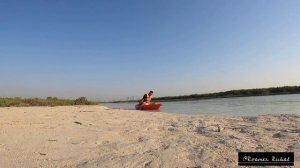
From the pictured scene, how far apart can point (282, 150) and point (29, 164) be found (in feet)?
12.0

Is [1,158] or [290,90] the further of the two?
[290,90]

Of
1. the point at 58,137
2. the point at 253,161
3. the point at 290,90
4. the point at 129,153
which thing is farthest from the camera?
the point at 290,90

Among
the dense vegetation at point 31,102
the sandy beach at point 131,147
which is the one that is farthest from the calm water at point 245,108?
the sandy beach at point 131,147

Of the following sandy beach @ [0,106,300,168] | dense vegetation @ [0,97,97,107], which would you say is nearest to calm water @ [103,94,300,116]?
dense vegetation @ [0,97,97,107]

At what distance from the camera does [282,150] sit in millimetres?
4652

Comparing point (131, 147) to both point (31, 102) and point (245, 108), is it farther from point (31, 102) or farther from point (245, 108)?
point (31, 102)

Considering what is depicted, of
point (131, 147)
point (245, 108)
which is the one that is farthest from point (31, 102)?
point (131, 147)

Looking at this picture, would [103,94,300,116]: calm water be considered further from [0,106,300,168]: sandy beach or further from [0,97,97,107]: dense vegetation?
[0,106,300,168]: sandy beach

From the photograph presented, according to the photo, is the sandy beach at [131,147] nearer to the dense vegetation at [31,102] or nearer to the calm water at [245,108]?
the calm water at [245,108]

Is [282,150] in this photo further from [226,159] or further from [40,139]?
[40,139]

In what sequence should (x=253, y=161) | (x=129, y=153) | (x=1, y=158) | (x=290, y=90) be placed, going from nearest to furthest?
(x=253, y=161) < (x=1, y=158) < (x=129, y=153) < (x=290, y=90)

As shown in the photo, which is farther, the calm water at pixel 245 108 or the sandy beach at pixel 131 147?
the calm water at pixel 245 108

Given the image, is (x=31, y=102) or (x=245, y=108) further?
(x=31, y=102)

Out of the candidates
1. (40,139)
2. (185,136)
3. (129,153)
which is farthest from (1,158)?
(185,136)
